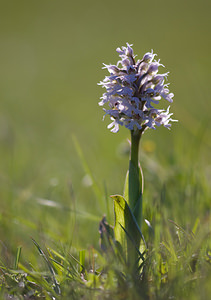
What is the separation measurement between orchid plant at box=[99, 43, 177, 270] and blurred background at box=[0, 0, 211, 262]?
44 centimetres

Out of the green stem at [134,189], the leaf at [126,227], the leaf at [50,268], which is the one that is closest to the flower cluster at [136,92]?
the green stem at [134,189]

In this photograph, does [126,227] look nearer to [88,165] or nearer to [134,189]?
[134,189]

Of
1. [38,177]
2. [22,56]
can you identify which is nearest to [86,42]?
[22,56]

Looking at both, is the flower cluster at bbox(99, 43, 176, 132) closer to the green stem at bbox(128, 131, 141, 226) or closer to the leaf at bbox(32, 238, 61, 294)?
the green stem at bbox(128, 131, 141, 226)

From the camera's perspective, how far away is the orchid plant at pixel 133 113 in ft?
6.89

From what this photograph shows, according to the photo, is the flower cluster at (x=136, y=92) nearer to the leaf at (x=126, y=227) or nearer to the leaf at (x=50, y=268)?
the leaf at (x=126, y=227)

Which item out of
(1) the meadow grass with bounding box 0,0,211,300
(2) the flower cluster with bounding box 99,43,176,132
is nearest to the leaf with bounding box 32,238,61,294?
(1) the meadow grass with bounding box 0,0,211,300

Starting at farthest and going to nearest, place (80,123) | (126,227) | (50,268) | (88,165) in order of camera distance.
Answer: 1. (80,123)
2. (88,165)
3. (126,227)
4. (50,268)

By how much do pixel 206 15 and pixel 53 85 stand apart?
638cm

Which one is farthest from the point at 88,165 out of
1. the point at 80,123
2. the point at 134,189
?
the point at 80,123

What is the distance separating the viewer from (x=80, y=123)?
7.84 meters

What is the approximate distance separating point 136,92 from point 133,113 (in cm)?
13

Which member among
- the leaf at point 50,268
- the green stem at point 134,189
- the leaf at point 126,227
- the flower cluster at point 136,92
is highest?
the flower cluster at point 136,92

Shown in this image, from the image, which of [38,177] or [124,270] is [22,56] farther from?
[124,270]
